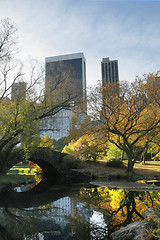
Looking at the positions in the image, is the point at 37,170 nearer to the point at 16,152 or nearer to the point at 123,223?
the point at 16,152

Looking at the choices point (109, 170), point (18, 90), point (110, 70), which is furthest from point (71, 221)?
point (110, 70)

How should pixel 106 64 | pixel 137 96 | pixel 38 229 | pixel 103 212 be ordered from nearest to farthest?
pixel 38 229 → pixel 103 212 → pixel 137 96 → pixel 106 64

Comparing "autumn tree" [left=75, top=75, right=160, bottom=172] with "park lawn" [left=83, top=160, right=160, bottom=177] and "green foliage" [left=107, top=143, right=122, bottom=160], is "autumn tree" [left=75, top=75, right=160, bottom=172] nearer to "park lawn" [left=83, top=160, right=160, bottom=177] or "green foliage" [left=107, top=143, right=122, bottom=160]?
"park lawn" [left=83, top=160, right=160, bottom=177]

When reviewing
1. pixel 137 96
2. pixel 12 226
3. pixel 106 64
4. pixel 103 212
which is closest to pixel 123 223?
pixel 103 212

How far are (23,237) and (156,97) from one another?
1640cm

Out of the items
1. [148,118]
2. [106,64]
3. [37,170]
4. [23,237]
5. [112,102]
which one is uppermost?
[106,64]

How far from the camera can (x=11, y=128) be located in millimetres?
13469

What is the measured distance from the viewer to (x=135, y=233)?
3.90 m

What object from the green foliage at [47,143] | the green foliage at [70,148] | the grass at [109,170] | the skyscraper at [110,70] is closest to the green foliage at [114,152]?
the grass at [109,170]

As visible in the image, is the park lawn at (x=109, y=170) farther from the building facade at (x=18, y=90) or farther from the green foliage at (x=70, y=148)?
the building facade at (x=18, y=90)

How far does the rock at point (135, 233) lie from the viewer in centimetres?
375

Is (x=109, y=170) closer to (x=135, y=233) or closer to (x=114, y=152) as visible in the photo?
(x=114, y=152)

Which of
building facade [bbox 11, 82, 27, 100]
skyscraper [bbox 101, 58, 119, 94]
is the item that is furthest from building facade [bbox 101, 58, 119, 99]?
building facade [bbox 11, 82, 27, 100]

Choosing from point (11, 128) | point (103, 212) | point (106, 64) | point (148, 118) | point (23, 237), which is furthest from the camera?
point (106, 64)
